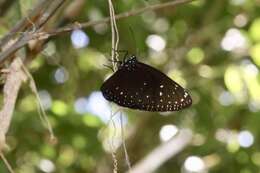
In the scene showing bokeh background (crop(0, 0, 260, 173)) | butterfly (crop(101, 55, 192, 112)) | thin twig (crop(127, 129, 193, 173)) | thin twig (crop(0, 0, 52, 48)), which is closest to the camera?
thin twig (crop(0, 0, 52, 48))

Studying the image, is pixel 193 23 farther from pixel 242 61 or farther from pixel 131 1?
pixel 131 1

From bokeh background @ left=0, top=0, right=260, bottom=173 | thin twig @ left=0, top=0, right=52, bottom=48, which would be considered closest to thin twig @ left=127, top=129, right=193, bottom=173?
bokeh background @ left=0, top=0, right=260, bottom=173

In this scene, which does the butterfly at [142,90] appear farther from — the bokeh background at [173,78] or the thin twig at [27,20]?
the bokeh background at [173,78]

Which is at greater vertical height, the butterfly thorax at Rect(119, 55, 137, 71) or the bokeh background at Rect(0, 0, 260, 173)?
the butterfly thorax at Rect(119, 55, 137, 71)

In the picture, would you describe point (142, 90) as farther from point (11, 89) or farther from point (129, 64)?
point (11, 89)

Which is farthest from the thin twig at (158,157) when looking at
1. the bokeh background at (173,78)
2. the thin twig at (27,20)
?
the thin twig at (27,20)

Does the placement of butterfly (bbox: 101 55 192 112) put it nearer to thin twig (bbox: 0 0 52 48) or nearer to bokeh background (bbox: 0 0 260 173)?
thin twig (bbox: 0 0 52 48)

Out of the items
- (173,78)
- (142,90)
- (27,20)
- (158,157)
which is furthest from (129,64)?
(173,78)
